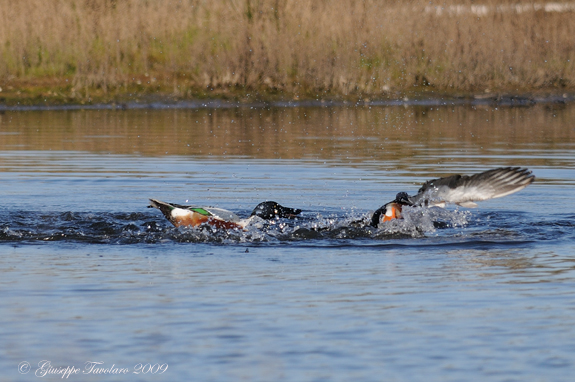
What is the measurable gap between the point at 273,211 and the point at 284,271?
1.71 m

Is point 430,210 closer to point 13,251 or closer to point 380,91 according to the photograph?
point 13,251

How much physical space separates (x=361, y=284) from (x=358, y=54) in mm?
19774

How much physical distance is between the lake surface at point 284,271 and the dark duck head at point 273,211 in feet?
0.27

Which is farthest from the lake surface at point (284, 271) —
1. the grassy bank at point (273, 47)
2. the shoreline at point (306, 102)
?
the shoreline at point (306, 102)

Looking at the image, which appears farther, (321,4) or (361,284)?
(321,4)

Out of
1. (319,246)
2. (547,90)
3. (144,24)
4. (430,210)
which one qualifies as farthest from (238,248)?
(547,90)

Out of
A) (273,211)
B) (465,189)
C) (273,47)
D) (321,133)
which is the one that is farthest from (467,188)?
(273,47)

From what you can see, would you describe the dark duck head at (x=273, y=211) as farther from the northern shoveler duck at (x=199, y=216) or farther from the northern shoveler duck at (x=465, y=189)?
the northern shoveler duck at (x=465, y=189)

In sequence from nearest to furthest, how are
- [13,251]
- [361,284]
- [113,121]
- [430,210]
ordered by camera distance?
1. [361,284]
2. [13,251]
3. [430,210]
4. [113,121]

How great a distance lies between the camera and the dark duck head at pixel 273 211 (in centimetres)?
931

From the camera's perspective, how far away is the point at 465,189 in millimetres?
8820

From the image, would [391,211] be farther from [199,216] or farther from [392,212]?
[199,216]

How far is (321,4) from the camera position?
1030 inches

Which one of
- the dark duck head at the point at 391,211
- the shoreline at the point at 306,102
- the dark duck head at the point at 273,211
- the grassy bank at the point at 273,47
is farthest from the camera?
the shoreline at the point at 306,102
